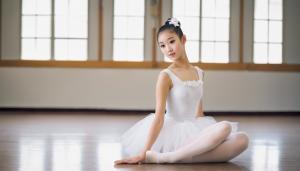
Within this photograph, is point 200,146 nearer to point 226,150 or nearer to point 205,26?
point 226,150

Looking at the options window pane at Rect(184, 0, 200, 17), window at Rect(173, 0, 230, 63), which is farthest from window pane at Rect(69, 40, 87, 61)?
window pane at Rect(184, 0, 200, 17)

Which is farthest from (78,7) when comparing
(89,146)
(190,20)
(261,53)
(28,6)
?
(89,146)

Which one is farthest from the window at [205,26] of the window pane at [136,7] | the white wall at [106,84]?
the window pane at [136,7]

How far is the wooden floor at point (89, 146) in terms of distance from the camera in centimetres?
266

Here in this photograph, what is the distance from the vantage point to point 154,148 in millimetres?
2783

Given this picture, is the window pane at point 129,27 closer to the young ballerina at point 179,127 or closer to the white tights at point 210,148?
the young ballerina at point 179,127

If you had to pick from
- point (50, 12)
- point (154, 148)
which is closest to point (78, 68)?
point (50, 12)

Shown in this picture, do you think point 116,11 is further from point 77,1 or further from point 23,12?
point 23,12

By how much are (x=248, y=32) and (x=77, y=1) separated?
2576 millimetres

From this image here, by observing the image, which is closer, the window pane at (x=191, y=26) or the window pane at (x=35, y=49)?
the window pane at (x=35, y=49)

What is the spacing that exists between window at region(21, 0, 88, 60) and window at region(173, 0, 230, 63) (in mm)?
1438

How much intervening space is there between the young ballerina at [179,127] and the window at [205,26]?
174 inches

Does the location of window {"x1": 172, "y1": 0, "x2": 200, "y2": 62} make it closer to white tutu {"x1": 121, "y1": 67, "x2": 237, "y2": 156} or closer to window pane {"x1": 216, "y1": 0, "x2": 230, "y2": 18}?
window pane {"x1": 216, "y1": 0, "x2": 230, "y2": 18}

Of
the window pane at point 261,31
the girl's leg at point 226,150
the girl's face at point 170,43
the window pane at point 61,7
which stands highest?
the window pane at point 61,7
